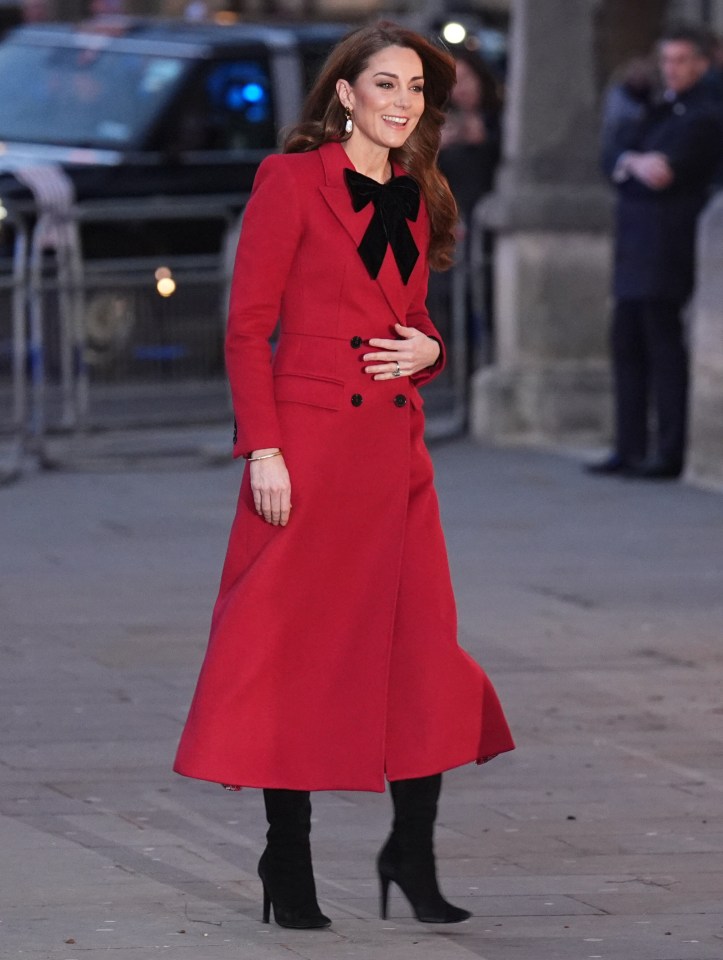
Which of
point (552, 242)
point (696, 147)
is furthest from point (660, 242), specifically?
point (552, 242)

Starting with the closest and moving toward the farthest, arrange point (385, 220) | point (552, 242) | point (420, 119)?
point (385, 220)
point (420, 119)
point (552, 242)

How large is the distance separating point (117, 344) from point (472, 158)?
2324 mm

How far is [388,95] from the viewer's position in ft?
15.0

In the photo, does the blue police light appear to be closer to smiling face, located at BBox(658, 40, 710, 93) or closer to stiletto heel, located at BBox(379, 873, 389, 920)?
smiling face, located at BBox(658, 40, 710, 93)

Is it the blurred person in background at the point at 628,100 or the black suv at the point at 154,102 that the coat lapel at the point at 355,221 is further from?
the black suv at the point at 154,102

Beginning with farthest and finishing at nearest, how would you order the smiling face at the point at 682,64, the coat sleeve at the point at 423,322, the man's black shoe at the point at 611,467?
the man's black shoe at the point at 611,467 < the smiling face at the point at 682,64 < the coat sleeve at the point at 423,322

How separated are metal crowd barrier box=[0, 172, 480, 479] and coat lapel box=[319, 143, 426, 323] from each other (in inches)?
294

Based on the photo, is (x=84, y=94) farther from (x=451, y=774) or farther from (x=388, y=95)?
(x=388, y=95)

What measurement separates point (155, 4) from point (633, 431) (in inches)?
977

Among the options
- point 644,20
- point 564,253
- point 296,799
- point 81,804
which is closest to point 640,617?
point 81,804

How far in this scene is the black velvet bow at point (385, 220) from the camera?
4.59 metres

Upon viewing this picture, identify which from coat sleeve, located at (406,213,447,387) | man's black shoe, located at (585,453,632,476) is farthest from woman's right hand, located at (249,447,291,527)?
man's black shoe, located at (585,453,632,476)

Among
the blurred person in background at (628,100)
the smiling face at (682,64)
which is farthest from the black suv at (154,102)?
the smiling face at (682,64)

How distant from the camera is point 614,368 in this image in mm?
11570
